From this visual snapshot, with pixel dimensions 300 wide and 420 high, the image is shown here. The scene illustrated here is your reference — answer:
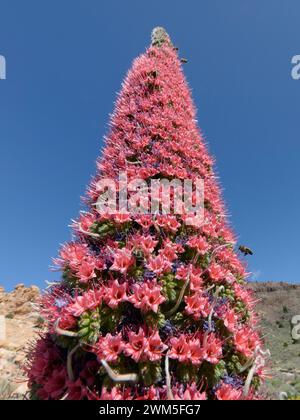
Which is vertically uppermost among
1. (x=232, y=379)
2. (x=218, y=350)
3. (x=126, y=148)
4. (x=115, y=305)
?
(x=126, y=148)

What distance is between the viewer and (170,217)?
12.4ft

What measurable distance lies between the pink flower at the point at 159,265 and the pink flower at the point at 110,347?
702 mm

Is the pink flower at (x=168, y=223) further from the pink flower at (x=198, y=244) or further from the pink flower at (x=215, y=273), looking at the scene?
the pink flower at (x=215, y=273)

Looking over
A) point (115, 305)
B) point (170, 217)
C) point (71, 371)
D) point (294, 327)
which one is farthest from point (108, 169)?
point (294, 327)

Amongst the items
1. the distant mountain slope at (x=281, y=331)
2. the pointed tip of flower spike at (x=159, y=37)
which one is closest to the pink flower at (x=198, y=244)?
the distant mountain slope at (x=281, y=331)

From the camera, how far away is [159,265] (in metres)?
3.24

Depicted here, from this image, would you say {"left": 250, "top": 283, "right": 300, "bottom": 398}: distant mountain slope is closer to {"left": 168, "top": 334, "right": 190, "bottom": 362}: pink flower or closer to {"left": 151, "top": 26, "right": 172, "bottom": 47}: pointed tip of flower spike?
{"left": 168, "top": 334, "right": 190, "bottom": 362}: pink flower

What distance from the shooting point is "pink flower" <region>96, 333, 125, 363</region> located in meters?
2.65

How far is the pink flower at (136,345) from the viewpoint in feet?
8.66

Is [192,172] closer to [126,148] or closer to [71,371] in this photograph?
[126,148]

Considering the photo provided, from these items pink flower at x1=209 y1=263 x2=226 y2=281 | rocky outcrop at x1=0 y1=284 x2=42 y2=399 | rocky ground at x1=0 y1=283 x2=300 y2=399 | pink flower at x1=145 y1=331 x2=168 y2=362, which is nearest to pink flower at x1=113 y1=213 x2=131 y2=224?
pink flower at x1=209 y1=263 x2=226 y2=281

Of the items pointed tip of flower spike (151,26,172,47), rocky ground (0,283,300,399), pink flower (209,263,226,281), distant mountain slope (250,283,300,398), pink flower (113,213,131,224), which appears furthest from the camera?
pointed tip of flower spike (151,26,172,47)
